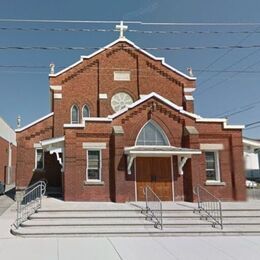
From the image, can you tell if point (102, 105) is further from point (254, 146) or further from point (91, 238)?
point (91, 238)

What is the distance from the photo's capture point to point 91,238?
12.1 m

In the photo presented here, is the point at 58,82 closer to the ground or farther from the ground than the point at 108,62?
closer to the ground

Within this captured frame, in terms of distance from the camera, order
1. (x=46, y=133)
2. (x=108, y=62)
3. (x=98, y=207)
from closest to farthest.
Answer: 1. (x=98, y=207)
2. (x=46, y=133)
3. (x=108, y=62)

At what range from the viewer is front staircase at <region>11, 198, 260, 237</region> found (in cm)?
1277

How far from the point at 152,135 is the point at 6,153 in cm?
3255

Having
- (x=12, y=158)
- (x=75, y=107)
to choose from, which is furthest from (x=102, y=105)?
(x=12, y=158)

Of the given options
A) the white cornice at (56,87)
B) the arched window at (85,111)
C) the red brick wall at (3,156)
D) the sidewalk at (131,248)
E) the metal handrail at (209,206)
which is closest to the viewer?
the sidewalk at (131,248)

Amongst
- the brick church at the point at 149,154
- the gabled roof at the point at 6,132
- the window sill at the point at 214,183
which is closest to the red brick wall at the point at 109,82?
the brick church at the point at 149,154

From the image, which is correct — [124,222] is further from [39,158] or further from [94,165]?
[39,158]

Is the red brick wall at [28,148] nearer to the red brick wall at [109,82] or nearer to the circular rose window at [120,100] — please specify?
the red brick wall at [109,82]

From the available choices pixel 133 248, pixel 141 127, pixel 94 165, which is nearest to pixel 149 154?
pixel 141 127

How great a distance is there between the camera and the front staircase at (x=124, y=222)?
503 inches

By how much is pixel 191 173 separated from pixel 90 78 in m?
11.1

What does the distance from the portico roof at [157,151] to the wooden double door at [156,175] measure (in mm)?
822
